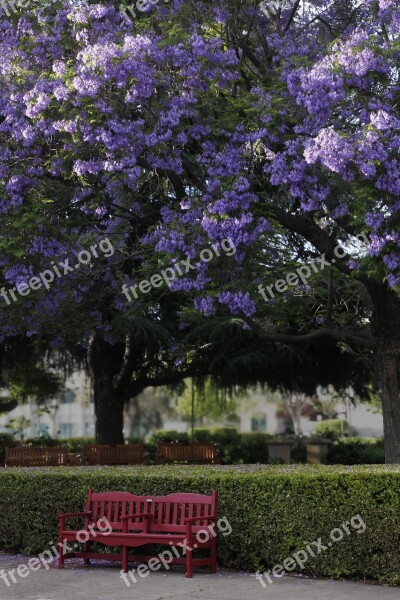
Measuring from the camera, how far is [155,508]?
12.0 metres

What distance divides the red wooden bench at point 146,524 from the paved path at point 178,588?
0.34 metres

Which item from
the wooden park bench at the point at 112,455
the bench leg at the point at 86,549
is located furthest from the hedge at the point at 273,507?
the wooden park bench at the point at 112,455

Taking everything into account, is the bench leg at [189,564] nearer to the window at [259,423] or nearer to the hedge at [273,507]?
the hedge at [273,507]

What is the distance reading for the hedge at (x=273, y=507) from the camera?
34.6 ft

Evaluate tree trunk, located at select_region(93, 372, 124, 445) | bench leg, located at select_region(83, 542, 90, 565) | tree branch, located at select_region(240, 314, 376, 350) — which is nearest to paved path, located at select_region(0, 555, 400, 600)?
bench leg, located at select_region(83, 542, 90, 565)

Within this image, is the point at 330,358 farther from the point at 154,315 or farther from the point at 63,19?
the point at 63,19

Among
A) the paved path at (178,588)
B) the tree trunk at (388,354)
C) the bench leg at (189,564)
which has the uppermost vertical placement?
the tree trunk at (388,354)

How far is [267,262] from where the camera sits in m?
16.7

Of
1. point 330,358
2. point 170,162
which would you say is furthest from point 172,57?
point 330,358

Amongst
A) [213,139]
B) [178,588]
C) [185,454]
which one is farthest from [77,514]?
[185,454]

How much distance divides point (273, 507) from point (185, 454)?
43.3 feet

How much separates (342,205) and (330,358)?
41.7ft

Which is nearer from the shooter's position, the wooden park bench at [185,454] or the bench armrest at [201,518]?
the bench armrest at [201,518]

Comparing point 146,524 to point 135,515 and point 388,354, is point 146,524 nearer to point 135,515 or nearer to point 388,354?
point 135,515
